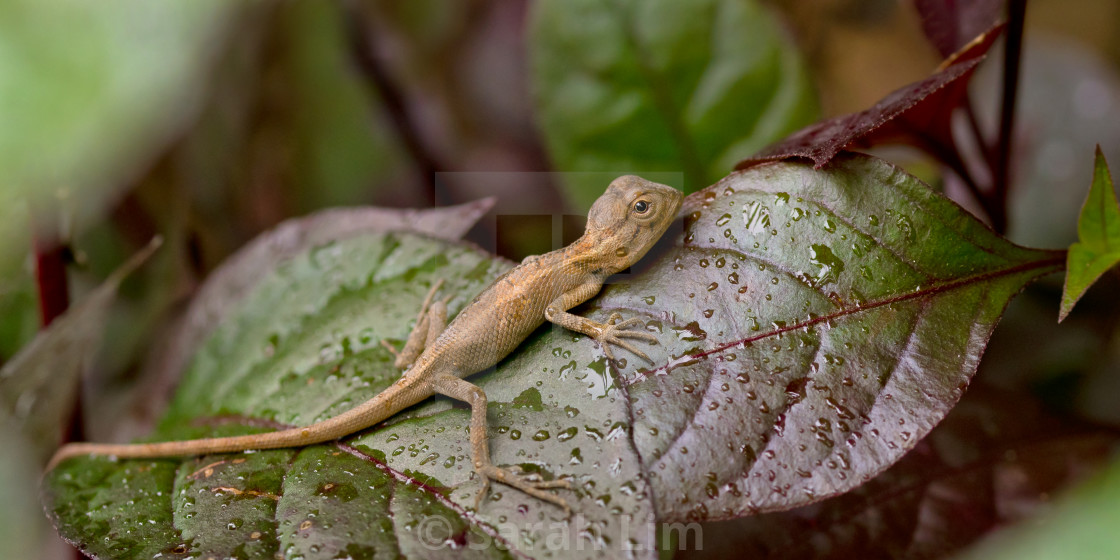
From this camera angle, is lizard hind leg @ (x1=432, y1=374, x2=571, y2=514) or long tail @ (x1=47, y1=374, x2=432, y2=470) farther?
long tail @ (x1=47, y1=374, x2=432, y2=470)

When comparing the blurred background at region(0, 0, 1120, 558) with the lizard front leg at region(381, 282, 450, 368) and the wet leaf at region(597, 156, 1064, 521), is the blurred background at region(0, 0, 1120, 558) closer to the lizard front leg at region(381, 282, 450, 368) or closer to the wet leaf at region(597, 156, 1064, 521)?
the lizard front leg at region(381, 282, 450, 368)

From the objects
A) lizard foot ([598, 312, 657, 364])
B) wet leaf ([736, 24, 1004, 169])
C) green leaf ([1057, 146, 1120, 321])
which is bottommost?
lizard foot ([598, 312, 657, 364])

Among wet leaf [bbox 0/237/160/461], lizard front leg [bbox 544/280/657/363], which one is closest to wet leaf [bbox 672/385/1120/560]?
lizard front leg [bbox 544/280/657/363]

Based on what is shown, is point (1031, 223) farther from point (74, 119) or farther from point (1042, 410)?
point (74, 119)

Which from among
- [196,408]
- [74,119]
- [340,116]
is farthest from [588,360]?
[340,116]

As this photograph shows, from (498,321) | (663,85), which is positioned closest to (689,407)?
(498,321)

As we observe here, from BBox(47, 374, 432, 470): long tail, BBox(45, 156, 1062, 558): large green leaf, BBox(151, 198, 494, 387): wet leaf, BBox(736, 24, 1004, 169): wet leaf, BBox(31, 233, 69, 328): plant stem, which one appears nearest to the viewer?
BBox(45, 156, 1062, 558): large green leaf

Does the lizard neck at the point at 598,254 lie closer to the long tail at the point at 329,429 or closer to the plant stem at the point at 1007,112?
the long tail at the point at 329,429
